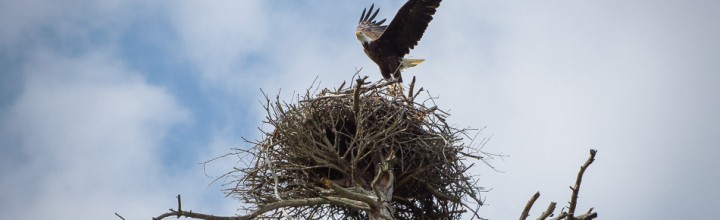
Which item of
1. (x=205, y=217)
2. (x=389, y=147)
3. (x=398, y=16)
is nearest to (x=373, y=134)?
(x=389, y=147)

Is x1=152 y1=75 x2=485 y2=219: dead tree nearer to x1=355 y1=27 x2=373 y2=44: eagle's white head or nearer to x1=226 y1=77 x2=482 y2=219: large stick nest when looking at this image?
x1=226 y1=77 x2=482 y2=219: large stick nest

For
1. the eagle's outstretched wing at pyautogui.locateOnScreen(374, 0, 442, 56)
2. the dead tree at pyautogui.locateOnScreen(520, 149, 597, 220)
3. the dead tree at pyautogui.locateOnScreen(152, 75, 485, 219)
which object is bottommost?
the dead tree at pyautogui.locateOnScreen(520, 149, 597, 220)

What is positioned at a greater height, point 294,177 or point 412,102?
point 412,102

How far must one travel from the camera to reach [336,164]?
7.11m

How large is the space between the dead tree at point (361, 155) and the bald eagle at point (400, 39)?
8.35 ft

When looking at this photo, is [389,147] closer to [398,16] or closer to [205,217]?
[205,217]

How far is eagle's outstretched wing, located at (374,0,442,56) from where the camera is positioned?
10070 mm

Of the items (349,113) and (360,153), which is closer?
(360,153)

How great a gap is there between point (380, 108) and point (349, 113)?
11.1 inches

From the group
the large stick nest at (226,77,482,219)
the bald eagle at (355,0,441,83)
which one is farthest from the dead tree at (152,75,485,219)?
the bald eagle at (355,0,441,83)

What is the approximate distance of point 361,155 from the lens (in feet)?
23.5

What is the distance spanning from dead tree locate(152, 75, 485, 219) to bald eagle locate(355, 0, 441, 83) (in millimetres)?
2544

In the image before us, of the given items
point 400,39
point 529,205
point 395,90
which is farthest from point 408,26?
point 529,205

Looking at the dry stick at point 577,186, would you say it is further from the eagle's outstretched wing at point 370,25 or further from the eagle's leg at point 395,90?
the eagle's outstretched wing at point 370,25
